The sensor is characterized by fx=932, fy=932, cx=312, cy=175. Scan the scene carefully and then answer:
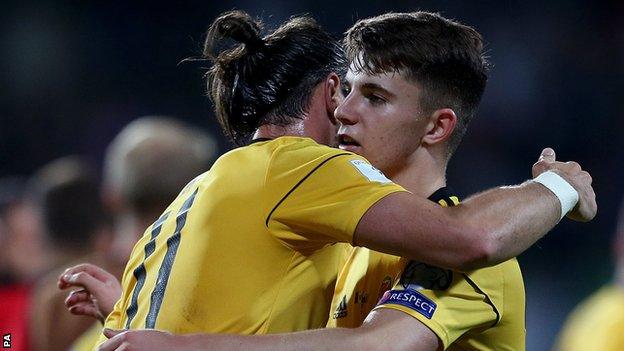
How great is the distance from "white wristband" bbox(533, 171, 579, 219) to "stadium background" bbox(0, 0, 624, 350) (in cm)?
528

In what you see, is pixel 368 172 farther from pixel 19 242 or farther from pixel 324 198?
pixel 19 242

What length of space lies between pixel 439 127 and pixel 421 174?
0.18 m

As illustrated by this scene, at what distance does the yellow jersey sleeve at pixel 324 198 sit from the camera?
2.42m

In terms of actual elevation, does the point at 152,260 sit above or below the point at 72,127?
above

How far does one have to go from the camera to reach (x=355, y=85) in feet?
10.1

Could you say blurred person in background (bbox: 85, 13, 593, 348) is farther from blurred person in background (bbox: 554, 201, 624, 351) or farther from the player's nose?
blurred person in background (bbox: 554, 201, 624, 351)

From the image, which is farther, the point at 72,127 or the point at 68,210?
the point at 72,127

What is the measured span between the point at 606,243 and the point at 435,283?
5714 mm

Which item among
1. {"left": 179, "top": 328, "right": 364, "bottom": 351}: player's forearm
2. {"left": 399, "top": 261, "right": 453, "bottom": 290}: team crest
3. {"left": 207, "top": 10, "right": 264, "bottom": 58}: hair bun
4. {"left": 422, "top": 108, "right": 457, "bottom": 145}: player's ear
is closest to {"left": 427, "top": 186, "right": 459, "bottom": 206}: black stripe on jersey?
{"left": 422, "top": 108, "right": 457, "bottom": 145}: player's ear

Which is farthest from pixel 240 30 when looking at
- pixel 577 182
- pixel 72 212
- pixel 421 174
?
pixel 72 212

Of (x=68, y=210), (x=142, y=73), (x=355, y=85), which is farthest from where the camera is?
(x=142, y=73)

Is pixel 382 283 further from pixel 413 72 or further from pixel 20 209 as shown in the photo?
pixel 20 209

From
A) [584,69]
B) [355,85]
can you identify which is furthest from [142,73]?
[355,85]

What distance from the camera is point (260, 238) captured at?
2.52 meters
